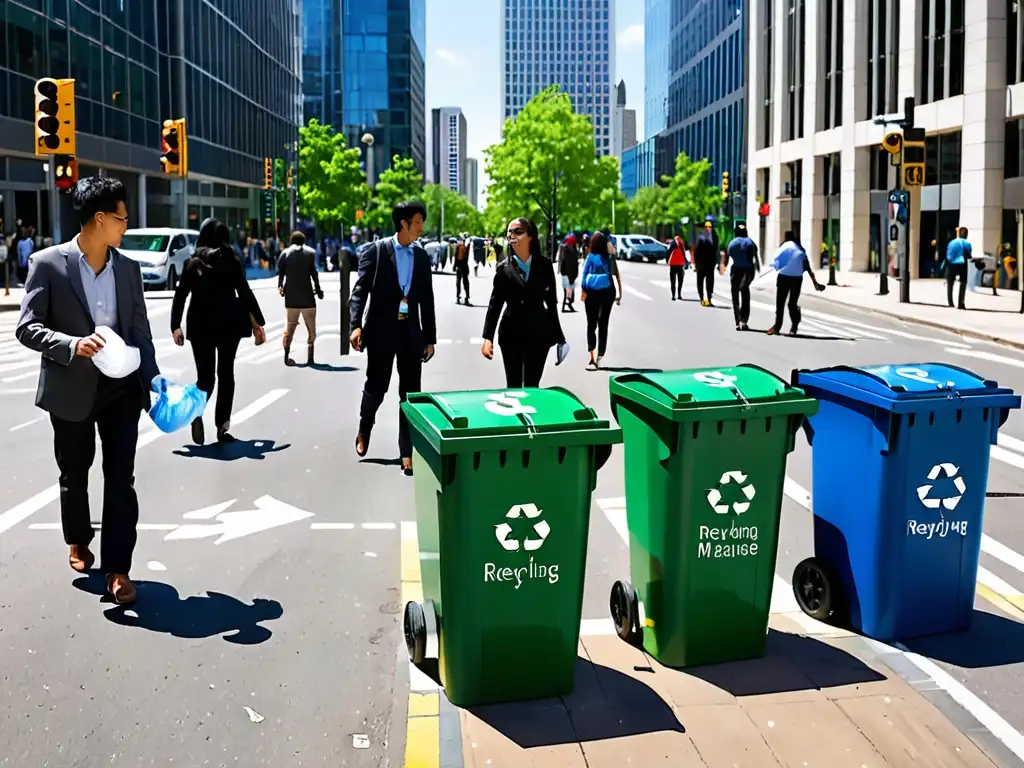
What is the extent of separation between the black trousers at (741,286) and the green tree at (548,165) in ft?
214

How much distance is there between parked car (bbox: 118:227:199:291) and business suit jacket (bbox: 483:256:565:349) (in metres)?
28.0

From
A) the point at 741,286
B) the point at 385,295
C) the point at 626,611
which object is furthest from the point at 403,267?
the point at 741,286

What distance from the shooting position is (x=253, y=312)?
9.98m

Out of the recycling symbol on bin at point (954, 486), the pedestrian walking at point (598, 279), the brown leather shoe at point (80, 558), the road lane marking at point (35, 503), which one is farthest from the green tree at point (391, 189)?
the recycling symbol on bin at point (954, 486)

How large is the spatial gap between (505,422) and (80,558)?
3.17m

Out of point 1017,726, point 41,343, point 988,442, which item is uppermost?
point 41,343

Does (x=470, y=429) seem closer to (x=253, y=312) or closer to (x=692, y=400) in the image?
(x=692, y=400)

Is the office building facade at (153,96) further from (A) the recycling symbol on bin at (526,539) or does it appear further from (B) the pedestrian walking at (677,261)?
(A) the recycling symbol on bin at (526,539)

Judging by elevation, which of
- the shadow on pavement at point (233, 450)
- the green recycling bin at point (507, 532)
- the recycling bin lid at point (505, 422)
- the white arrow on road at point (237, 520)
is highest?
the recycling bin lid at point (505, 422)

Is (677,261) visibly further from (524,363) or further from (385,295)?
(385,295)

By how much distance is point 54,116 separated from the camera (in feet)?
66.7

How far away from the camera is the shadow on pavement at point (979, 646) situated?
5258 mm

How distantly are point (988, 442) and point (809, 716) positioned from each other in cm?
150

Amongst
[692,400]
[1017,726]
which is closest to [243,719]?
[692,400]
